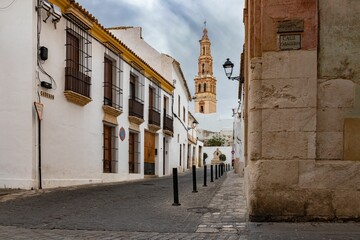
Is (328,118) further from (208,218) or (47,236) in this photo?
(47,236)

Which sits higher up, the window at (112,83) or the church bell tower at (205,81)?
the church bell tower at (205,81)

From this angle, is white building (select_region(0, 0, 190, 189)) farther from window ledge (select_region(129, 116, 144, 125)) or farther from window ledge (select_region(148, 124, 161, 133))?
window ledge (select_region(148, 124, 161, 133))

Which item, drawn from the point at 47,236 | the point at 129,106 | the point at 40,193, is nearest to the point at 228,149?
the point at 129,106

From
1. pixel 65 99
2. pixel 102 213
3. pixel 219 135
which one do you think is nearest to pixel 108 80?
pixel 65 99

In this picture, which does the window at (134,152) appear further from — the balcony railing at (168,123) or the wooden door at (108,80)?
the balcony railing at (168,123)

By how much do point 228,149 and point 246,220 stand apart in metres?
48.7

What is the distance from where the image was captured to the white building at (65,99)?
358 inches

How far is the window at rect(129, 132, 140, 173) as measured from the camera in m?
16.7

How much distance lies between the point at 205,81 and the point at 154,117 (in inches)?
2739

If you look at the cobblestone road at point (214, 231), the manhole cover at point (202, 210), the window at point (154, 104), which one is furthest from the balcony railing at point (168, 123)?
the cobblestone road at point (214, 231)

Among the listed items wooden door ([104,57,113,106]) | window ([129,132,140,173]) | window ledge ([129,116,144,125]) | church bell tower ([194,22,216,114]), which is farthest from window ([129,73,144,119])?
church bell tower ([194,22,216,114])

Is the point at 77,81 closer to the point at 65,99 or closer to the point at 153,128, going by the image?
the point at 65,99

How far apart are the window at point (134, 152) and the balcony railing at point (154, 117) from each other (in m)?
1.75

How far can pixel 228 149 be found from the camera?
53375 mm
